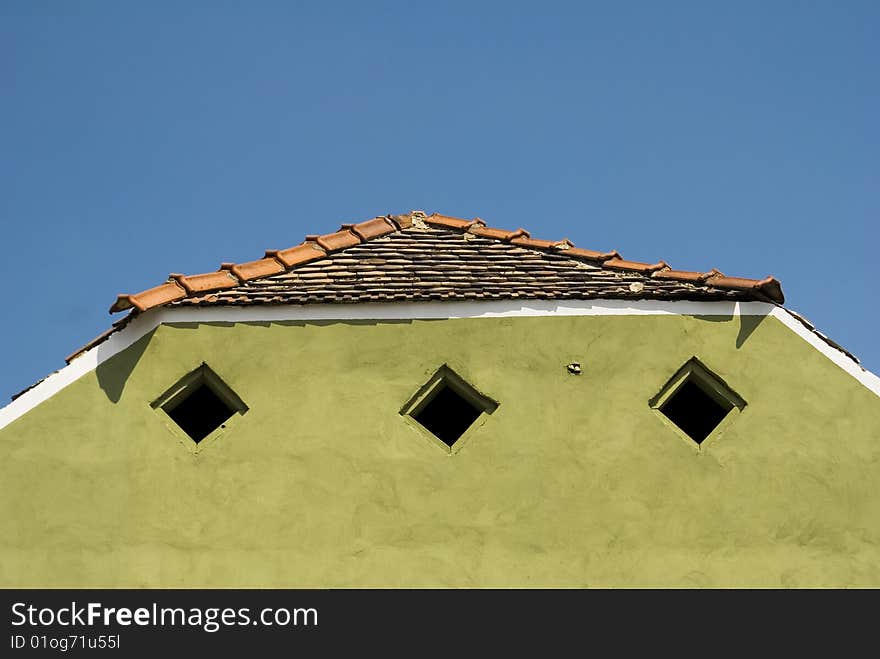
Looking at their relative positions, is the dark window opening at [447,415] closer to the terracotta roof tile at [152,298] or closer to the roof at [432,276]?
the roof at [432,276]

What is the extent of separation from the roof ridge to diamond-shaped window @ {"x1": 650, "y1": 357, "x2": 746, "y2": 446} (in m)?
0.80

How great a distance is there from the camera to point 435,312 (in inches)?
439

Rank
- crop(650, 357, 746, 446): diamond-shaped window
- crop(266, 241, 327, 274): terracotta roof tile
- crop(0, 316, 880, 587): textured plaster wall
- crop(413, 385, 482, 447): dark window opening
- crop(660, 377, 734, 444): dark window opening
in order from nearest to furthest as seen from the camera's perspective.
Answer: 1. crop(0, 316, 880, 587): textured plaster wall
2. crop(650, 357, 746, 446): diamond-shaped window
3. crop(660, 377, 734, 444): dark window opening
4. crop(413, 385, 482, 447): dark window opening
5. crop(266, 241, 327, 274): terracotta roof tile

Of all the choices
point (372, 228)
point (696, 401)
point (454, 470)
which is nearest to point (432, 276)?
point (372, 228)

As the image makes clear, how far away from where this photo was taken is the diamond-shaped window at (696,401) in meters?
10.8

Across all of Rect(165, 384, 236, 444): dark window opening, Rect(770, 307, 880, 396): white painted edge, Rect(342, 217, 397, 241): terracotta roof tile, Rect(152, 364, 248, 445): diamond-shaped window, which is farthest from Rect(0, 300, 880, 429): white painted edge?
Rect(342, 217, 397, 241): terracotta roof tile

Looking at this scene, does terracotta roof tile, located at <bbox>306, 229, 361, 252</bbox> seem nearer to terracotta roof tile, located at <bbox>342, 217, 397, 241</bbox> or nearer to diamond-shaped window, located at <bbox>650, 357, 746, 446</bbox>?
terracotta roof tile, located at <bbox>342, 217, 397, 241</bbox>

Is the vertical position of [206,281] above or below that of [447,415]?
above

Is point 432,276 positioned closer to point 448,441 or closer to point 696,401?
point 448,441

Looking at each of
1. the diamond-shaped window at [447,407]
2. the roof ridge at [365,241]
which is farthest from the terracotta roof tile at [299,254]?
the diamond-shaped window at [447,407]

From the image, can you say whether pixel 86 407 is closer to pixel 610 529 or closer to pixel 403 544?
pixel 403 544

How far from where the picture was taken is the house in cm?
1026

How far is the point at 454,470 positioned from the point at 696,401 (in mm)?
2189
